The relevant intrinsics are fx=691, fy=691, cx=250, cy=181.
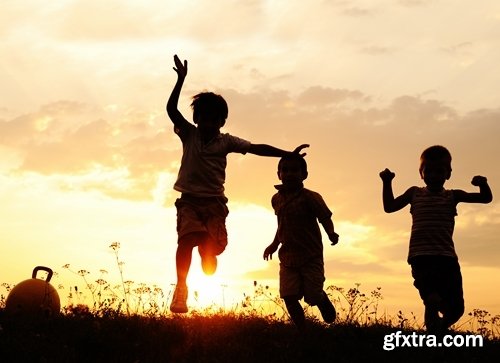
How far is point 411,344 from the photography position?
29.1 ft

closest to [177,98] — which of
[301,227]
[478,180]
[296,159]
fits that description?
[296,159]

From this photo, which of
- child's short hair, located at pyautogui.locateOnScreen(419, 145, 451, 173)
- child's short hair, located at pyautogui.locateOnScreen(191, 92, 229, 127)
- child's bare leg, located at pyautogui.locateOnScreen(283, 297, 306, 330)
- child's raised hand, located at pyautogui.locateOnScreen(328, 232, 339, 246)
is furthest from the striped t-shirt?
child's short hair, located at pyautogui.locateOnScreen(191, 92, 229, 127)

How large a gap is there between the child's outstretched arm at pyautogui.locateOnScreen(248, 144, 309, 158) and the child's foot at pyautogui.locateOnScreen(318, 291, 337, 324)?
2.09 metres

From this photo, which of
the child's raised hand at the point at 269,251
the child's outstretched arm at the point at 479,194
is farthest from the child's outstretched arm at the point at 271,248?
the child's outstretched arm at the point at 479,194

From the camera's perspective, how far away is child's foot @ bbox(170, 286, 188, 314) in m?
8.46

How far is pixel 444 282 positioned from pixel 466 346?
48.7 inches

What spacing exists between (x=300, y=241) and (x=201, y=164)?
1.87 meters

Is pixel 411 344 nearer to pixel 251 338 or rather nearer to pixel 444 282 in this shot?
pixel 444 282

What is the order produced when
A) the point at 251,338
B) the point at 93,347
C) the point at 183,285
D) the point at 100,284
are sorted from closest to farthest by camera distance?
the point at 93,347 < the point at 251,338 < the point at 183,285 < the point at 100,284

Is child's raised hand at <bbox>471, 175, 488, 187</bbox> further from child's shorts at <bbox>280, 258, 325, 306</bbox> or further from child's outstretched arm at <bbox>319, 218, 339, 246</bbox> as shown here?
child's shorts at <bbox>280, 258, 325, 306</bbox>

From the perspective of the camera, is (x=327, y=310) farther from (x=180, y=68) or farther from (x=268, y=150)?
(x=180, y=68)

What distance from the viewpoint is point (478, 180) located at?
29.7 feet

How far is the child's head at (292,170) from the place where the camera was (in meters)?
9.66

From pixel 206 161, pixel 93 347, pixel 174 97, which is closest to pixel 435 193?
pixel 206 161
